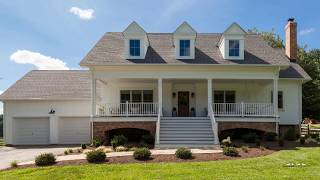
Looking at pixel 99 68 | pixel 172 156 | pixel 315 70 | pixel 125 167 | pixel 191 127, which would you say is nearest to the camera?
pixel 125 167

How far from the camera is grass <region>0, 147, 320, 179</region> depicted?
40.1 ft

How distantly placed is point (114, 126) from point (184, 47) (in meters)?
7.03

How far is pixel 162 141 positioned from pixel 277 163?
24.0 feet

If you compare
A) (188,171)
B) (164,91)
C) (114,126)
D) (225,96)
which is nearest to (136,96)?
(164,91)

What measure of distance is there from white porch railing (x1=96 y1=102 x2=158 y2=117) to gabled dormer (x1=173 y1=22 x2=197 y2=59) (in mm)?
3852

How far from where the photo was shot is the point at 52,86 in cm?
2814

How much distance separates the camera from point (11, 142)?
26391 millimetres

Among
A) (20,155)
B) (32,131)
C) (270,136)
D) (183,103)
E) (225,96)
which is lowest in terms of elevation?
(20,155)

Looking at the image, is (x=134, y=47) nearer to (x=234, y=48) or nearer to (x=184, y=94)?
(x=184, y=94)

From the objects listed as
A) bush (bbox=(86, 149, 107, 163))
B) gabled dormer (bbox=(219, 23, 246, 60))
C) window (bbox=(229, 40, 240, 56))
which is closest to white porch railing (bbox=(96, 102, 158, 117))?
gabled dormer (bbox=(219, 23, 246, 60))

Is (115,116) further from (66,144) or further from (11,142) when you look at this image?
(11,142)

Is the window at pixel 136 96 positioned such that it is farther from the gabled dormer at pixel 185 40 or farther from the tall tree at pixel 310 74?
the tall tree at pixel 310 74

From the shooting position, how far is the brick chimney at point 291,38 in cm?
2947

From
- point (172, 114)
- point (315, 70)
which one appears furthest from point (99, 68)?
point (315, 70)
